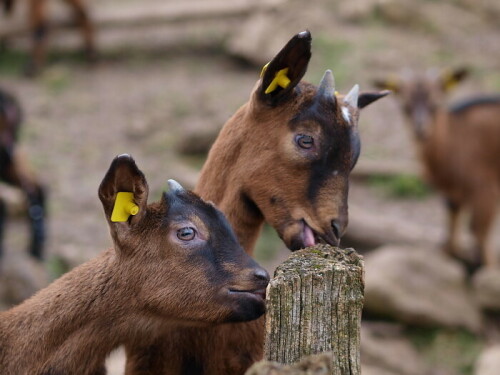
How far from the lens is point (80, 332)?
15.8 ft

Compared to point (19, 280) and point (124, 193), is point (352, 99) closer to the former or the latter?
point (124, 193)

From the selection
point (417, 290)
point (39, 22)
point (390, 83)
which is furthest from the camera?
point (39, 22)

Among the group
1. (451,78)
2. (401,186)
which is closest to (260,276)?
(451,78)

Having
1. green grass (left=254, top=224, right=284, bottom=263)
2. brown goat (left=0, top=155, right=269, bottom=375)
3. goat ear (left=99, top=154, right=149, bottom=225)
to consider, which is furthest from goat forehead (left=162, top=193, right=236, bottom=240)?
green grass (left=254, top=224, right=284, bottom=263)

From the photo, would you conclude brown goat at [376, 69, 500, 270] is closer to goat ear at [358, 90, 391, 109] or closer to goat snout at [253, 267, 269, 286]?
goat ear at [358, 90, 391, 109]

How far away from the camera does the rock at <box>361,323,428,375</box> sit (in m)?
9.68

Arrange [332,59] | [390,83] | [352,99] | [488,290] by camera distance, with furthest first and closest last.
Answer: [332,59], [390,83], [488,290], [352,99]

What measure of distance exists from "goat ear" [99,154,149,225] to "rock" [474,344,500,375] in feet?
17.9

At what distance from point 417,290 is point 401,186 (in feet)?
9.77

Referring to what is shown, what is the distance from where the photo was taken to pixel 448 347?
1043cm

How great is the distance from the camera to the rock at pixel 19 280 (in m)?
9.73

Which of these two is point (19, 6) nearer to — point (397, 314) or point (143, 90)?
point (143, 90)

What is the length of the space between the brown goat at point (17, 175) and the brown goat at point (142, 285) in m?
6.72

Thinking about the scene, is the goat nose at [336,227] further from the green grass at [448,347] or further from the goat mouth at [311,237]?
the green grass at [448,347]
